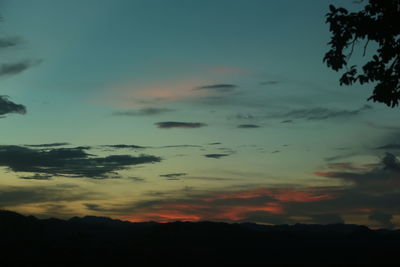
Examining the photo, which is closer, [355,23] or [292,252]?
[355,23]

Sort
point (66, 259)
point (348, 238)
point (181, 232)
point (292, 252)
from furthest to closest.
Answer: point (181, 232)
point (348, 238)
point (292, 252)
point (66, 259)

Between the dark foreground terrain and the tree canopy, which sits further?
the dark foreground terrain

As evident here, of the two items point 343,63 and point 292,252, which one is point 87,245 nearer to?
point 292,252

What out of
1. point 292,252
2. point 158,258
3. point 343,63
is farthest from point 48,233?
point 343,63

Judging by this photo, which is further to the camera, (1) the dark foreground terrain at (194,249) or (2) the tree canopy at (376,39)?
(1) the dark foreground terrain at (194,249)

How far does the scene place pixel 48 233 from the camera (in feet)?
643

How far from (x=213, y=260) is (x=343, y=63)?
10661cm

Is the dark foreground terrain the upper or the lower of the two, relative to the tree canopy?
lower

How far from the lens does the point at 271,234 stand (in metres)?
187

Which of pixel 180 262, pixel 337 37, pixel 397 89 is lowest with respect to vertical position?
pixel 180 262

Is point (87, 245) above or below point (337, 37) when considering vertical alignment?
below

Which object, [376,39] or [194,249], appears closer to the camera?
[376,39]

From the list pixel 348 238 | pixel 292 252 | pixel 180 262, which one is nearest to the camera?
pixel 180 262

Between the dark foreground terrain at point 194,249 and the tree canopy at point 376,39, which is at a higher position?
the tree canopy at point 376,39
